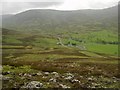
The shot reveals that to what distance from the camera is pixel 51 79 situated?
34906 millimetres

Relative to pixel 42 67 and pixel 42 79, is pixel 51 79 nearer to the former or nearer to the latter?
pixel 42 79

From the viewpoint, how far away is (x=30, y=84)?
3117 centimetres

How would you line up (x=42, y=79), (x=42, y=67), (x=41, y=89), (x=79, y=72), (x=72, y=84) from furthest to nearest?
1. (x=42, y=67)
2. (x=79, y=72)
3. (x=42, y=79)
4. (x=72, y=84)
5. (x=41, y=89)

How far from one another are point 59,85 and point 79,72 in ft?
36.5

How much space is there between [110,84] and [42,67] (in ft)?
56.1

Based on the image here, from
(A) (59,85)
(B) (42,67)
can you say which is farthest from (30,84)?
(B) (42,67)

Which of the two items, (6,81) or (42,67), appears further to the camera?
(42,67)

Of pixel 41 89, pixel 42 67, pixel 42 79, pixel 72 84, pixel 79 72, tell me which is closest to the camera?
pixel 41 89

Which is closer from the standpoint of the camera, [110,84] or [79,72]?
[110,84]

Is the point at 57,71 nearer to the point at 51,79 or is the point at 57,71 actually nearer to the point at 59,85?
the point at 51,79

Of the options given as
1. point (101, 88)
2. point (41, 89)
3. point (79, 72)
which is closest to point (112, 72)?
point (79, 72)

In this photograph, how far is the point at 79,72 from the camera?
42312 mm

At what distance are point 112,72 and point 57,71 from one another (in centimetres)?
955

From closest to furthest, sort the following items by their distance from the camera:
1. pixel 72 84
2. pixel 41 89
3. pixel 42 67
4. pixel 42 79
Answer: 1. pixel 41 89
2. pixel 72 84
3. pixel 42 79
4. pixel 42 67
